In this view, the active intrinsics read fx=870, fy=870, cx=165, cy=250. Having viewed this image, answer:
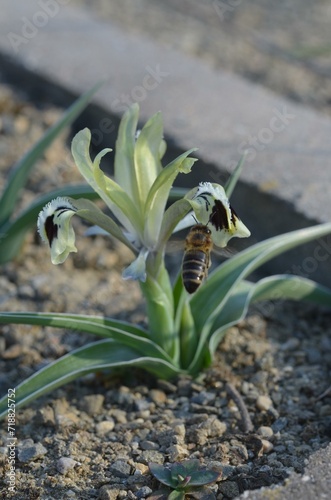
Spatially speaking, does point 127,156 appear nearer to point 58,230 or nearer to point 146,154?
point 146,154

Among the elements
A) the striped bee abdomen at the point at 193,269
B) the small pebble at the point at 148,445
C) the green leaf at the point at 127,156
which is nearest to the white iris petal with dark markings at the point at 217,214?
the striped bee abdomen at the point at 193,269

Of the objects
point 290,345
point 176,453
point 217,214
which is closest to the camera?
point 217,214

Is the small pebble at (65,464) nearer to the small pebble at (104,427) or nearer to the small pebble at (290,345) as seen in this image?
the small pebble at (104,427)

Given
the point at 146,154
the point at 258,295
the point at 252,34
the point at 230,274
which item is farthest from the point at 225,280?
the point at 252,34

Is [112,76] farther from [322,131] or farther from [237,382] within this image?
[237,382]

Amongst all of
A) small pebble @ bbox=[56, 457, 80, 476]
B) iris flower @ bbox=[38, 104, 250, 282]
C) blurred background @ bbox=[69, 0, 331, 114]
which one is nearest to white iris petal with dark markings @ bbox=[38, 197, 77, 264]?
iris flower @ bbox=[38, 104, 250, 282]

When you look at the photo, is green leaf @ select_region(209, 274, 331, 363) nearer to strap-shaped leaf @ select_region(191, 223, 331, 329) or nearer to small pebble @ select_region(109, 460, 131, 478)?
strap-shaped leaf @ select_region(191, 223, 331, 329)

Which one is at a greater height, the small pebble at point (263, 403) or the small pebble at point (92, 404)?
the small pebble at point (92, 404)

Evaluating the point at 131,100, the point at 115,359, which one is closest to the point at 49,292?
the point at 115,359
